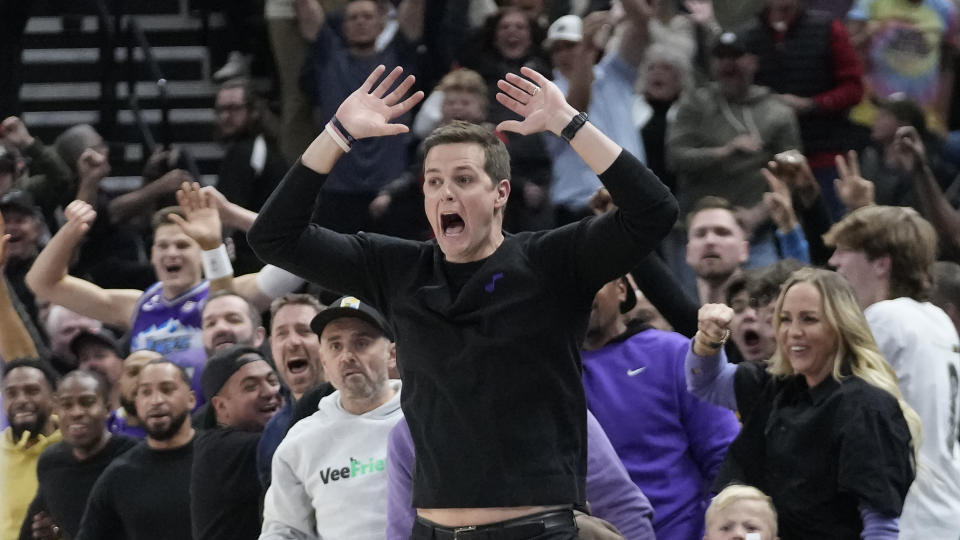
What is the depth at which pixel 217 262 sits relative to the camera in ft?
25.3

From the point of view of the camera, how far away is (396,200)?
902 centimetres

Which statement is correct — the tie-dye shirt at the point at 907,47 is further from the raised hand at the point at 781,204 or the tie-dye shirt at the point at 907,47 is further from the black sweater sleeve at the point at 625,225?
the black sweater sleeve at the point at 625,225

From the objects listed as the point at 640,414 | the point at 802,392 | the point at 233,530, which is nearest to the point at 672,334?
the point at 640,414

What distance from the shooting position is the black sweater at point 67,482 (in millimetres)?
7176

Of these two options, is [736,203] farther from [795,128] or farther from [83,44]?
[83,44]

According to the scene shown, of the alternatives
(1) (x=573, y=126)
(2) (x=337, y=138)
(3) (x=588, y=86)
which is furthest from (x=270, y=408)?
(3) (x=588, y=86)

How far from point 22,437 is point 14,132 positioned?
2805mm

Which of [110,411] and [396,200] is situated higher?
[396,200]

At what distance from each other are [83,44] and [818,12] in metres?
5.23

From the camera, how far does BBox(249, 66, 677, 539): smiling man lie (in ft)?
13.2

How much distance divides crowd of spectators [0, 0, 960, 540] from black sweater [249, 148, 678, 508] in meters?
0.01

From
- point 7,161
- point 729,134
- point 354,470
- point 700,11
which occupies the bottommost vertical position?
point 354,470

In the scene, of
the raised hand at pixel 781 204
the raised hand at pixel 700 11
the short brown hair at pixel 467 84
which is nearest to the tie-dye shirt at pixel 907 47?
the raised hand at pixel 700 11

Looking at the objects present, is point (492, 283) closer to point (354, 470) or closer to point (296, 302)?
point (354, 470)
